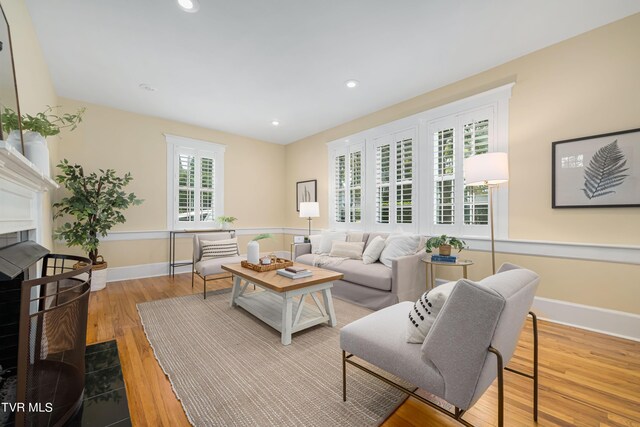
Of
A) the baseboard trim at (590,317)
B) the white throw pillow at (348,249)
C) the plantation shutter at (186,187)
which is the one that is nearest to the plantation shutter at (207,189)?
the plantation shutter at (186,187)

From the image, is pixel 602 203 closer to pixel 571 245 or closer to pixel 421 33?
pixel 571 245

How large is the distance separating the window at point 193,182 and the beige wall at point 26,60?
77.7 inches

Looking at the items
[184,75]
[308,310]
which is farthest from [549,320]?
[184,75]

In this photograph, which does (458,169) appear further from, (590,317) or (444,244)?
(590,317)

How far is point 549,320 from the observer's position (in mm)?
2744

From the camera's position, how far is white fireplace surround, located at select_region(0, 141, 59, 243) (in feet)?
3.83

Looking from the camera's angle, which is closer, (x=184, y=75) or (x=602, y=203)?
(x=602, y=203)

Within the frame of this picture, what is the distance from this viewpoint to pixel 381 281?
303cm

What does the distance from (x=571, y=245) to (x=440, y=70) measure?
2341mm

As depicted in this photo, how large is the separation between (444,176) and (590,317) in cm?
202

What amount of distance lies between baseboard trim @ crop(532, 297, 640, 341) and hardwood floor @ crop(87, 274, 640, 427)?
0.08m

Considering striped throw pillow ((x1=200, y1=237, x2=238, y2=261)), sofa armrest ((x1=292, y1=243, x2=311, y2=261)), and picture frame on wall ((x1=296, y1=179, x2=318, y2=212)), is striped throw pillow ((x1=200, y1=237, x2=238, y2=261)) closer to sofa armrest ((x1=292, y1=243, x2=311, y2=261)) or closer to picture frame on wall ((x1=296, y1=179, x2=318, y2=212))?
sofa armrest ((x1=292, y1=243, x2=311, y2=261))

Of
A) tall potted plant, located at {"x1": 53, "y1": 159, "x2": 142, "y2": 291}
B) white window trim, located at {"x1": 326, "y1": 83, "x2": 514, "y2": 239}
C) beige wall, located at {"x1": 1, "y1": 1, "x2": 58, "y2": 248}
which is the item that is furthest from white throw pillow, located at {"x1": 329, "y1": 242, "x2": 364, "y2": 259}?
beige wall, located at {"x1": 1, "y1": 1, "x2": 58, "y2": 248}

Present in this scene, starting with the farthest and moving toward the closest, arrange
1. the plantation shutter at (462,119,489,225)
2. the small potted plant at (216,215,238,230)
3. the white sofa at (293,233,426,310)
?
the small potted plant at (216,215,238,230)
the plantation shutter at (462,119,489,225)
the white sofa at (293,233,426,310)
